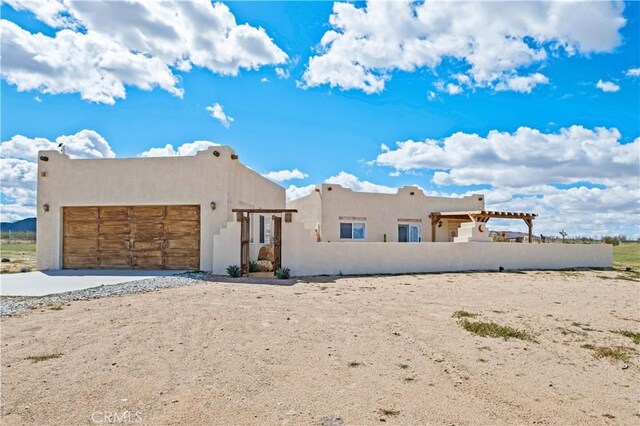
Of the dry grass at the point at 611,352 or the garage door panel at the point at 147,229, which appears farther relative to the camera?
the garage door panel at the point at 147,229

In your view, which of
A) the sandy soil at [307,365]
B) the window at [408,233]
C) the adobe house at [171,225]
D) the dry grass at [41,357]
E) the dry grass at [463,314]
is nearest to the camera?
the sandy soil at [307,365]

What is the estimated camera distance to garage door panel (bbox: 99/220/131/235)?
53.3 ft

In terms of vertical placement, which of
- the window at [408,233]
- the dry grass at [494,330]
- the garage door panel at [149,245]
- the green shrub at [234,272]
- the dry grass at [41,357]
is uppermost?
the window at [408,233]

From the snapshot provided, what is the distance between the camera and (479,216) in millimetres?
23234

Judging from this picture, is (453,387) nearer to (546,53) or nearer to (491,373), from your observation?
(491,373)

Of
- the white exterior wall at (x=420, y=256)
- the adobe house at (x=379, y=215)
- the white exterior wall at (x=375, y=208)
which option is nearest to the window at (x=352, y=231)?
the adobe house at (x=379, y=215)

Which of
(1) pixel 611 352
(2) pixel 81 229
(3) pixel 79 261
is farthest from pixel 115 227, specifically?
(1) pixel 611 352

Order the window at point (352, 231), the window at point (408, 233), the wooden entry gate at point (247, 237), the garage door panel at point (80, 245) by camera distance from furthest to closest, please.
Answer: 1. the window at point (408, 233)
2. the window at point (352, 231)
3. the garage door panel at point (80, 245)
4. the wooden entry gate at point (247, 237)

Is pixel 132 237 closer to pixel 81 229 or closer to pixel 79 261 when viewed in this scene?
pixel 81 229

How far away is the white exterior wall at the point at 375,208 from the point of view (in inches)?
923

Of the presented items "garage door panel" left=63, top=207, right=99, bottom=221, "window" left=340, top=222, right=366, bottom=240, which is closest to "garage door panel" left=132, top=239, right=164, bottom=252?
"garage door panel" left=63, top=207, right=99, bottom=221

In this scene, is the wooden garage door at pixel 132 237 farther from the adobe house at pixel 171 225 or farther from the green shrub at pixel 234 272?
the green shrub at pixel 234 272

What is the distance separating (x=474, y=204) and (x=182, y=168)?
18848mm

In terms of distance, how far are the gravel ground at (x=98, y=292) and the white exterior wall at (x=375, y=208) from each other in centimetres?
1031
